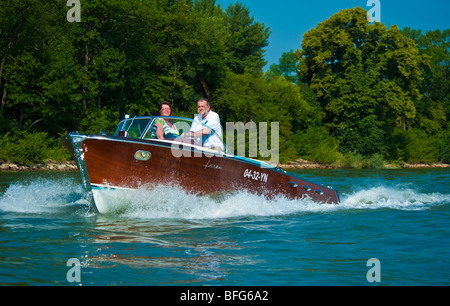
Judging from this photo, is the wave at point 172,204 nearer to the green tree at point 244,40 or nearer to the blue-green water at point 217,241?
the blue-green water at point 217,241

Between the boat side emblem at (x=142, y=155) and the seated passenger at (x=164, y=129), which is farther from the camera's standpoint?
the seated passenger at (x=164, y=129)

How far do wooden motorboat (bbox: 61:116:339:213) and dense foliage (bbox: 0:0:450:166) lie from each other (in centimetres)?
2096

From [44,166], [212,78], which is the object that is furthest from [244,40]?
[44,166]

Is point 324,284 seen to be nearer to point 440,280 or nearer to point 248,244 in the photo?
point 440,280

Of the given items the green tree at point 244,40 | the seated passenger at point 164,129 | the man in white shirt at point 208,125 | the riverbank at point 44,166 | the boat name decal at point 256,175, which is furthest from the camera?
the green tree at point 244,40

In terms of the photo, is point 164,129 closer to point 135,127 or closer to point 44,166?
point 135,127

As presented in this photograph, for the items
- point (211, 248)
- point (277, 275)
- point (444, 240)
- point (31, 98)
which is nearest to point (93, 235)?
point (211, 248)

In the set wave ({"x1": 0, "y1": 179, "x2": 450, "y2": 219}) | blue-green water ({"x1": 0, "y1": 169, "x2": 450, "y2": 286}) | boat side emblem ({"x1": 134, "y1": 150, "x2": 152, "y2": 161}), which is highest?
boat side emblem ({"x1": 134, "y1": 150, "x2": 152, "y2": 161})

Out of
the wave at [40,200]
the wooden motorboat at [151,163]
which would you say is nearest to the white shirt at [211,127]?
the wooden motorboat at [151,163]

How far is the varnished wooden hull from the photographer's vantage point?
908 cm

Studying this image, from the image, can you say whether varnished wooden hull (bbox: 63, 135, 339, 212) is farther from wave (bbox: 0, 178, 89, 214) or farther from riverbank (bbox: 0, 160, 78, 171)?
riverbank (bbox: 0, 160, 78, 171)

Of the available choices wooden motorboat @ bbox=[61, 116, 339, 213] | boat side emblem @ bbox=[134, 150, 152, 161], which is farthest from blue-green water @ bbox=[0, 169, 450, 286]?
boat side emblem @ bbox=[134, 150, 152, 161]

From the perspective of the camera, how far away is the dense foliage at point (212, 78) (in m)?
31.7

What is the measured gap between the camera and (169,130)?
10.0 m
